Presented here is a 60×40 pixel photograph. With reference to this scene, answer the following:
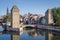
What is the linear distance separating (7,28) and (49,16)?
81.2 feet

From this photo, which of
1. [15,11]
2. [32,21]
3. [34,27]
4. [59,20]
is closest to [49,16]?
[34,27]

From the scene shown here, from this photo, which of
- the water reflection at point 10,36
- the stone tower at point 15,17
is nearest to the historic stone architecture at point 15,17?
the stone tower at point 15,17

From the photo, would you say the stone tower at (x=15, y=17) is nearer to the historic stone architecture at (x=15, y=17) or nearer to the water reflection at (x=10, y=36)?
the historic stone architecture at (x=15, y=17)

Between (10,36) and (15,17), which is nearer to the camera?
(10,36)

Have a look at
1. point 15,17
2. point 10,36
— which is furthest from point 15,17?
point 10,36

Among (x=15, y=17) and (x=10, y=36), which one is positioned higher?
(x=15, y=17)

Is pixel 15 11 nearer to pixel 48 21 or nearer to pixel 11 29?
pixel 11 29

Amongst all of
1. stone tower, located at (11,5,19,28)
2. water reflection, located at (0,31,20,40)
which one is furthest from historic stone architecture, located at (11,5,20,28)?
water reflection, located at (0,31,20,40)

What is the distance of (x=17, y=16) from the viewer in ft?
208

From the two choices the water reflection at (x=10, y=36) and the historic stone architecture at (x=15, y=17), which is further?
the historic stone architecture at (x=15, y=17)

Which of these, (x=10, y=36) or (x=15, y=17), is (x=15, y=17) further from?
(x=10, y=36)

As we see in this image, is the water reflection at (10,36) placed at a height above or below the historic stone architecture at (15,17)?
below

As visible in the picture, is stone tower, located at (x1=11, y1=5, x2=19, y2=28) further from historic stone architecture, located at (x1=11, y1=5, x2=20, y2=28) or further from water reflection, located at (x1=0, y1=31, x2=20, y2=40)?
water reflection, located at (x1=0, y1=31, x2=20, y2=40)

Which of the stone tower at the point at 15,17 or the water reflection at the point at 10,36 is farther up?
the stone tower at the point at 15,17
